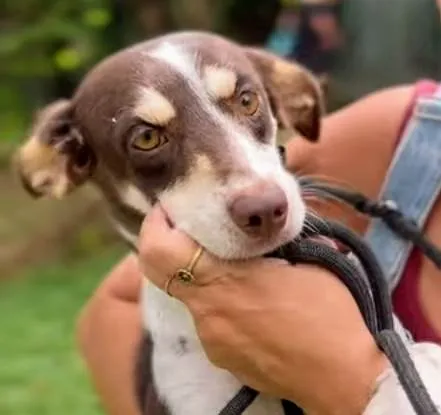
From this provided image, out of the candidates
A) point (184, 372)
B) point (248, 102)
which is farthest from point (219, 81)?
point (184, 372)

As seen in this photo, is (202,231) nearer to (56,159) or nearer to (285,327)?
(285,327)

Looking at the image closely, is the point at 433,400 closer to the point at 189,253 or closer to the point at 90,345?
the point at 189,253

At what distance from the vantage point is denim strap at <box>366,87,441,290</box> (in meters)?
1.42

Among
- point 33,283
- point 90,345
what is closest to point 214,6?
point 33,283

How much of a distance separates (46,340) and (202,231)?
1997 mm

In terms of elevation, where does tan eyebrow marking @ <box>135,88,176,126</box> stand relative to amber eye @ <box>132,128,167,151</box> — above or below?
above

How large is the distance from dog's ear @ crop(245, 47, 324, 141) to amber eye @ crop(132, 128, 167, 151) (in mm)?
192

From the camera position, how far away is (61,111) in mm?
1417

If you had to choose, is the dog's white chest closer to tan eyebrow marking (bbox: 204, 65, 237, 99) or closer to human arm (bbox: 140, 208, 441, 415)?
human arm (bbox: 140, 208, 441, 415)

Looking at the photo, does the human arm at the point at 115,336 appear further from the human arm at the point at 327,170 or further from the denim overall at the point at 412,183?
the denim overall at the point at 412,183

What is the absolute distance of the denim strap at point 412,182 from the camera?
55.7 inches

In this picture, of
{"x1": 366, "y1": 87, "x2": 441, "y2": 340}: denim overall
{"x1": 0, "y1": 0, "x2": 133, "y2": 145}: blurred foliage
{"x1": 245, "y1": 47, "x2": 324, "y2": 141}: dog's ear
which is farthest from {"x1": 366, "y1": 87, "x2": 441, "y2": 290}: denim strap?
{"x1": 0, "y1": 0, "x2": 133, "y2": 145}: blurred foliage

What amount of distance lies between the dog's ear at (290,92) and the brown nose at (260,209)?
11.4 inches

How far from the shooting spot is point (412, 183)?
4.69ft
